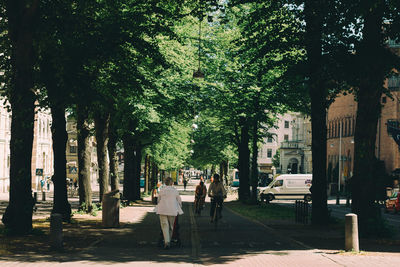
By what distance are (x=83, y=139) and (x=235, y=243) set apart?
11.8m

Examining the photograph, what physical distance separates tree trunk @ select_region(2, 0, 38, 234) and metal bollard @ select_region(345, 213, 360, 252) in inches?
312

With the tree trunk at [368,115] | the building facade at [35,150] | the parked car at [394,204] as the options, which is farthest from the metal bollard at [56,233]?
the building facade at [35,150]

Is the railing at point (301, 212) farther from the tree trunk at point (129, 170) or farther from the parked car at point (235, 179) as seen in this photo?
the parked car at point (235, 179)

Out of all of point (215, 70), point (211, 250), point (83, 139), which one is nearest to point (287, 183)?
point (215, 70)

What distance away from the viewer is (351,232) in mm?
13680

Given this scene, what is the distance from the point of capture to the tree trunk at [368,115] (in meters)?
17.2

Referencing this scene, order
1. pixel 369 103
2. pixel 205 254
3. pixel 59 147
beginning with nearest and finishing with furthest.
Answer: pixel 205 254 < pixel 369 103 < pixel 59 147

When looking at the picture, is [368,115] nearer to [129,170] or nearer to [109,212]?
[109,212]

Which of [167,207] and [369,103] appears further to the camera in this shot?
[369,103]

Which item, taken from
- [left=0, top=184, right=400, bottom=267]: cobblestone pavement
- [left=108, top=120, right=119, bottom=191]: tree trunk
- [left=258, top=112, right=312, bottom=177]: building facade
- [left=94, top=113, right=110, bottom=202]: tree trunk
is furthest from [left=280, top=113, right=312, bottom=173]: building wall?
[left=0, top=184, right=400, bottom=267]: cobblestone pavement

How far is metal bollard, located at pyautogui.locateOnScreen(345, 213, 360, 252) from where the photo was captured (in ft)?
44.3

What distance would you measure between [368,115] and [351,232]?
453 centimetres

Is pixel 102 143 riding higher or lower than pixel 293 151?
lower

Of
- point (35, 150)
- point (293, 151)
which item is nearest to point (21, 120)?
point (35, 150)
